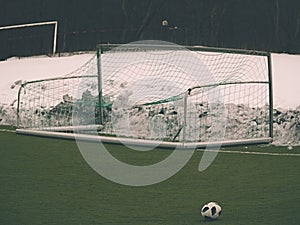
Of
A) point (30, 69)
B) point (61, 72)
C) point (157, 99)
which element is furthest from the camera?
point (30, 69)

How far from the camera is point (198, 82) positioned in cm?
1568

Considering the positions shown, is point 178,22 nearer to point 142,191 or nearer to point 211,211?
point 142,191

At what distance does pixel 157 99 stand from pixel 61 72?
11.3 feet

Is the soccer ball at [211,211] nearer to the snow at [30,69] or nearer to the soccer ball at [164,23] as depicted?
the snow at [30,69]

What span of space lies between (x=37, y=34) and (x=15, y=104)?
4.48 metres

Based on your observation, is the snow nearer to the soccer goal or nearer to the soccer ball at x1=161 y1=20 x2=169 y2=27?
the soccer goal

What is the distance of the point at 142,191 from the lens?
29.9 ft

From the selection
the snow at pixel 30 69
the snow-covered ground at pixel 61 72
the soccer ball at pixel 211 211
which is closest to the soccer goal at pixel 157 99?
the snow-covered ground at pixel 61 72

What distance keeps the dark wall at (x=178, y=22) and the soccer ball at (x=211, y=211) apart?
36.4 feet

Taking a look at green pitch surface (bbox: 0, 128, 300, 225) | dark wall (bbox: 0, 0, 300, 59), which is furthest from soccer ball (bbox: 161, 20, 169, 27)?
green pitch surface (bbox: 0, 128, 300, 225)

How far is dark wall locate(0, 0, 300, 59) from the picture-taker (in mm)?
18609

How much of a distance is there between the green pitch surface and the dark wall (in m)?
7.11

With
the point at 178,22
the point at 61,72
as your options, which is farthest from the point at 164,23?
the point at 61,72

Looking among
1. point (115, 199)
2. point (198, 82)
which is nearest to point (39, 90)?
point (198, 82)
